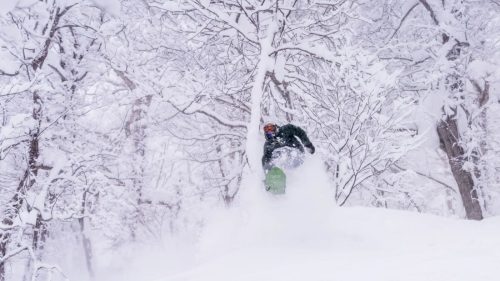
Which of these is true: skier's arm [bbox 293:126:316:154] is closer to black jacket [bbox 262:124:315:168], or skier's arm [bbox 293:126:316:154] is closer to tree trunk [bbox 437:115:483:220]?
black jacket [bbox 262:124:315:168]

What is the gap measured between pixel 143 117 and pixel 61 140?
3.66 meters

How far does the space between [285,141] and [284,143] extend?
0.08 meters

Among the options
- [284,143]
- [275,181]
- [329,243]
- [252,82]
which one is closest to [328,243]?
[329,243]

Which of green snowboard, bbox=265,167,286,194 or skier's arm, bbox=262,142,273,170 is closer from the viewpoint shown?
green snowboard, bbox=265,167,286,194

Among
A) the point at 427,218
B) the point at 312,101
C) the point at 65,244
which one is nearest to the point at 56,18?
the point at 312,101

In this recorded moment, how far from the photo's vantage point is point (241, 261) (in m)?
4.04

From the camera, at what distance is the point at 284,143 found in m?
5.72

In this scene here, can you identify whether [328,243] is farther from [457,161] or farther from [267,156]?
[457,161]

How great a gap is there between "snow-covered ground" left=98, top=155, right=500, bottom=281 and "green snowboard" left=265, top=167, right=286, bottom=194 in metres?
0.16

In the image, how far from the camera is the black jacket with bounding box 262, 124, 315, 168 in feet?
18.2

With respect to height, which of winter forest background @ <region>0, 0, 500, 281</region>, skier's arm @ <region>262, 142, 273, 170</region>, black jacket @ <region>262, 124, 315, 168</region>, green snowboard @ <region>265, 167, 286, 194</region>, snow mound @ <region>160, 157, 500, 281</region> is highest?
winter forest background @ <region>0, 0, 500, 281</region>

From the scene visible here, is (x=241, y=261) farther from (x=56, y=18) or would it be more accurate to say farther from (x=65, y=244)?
(x=65, y=244)

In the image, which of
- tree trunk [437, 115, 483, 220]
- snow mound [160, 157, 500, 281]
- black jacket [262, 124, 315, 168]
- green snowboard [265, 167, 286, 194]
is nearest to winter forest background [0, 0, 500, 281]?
tree trunk [437, 115, 483, 220]

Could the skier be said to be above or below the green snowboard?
above
